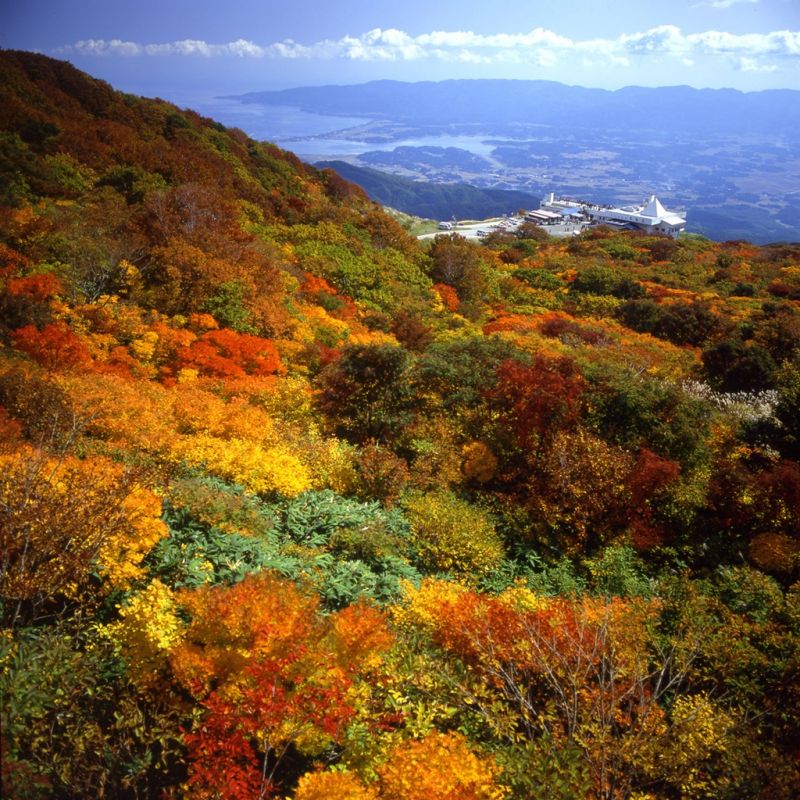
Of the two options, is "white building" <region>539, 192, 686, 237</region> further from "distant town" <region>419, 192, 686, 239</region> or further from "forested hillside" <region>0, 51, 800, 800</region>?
"forested hillside" <region>0, 51, 800, 800</region>

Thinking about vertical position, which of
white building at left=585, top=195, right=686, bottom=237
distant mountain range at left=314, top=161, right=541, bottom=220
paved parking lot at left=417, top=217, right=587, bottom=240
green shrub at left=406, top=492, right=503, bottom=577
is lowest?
green shrub at left=406, top=492, right=503, bottom=577

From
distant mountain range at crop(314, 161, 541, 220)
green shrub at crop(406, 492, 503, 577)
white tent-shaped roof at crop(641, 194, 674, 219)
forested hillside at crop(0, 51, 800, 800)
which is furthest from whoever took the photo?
distant mountain range at crop(314, 161, 541, 220)

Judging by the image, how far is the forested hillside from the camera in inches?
246

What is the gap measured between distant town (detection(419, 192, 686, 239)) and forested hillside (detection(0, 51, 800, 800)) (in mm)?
52719

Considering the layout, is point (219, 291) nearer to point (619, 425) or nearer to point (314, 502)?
point (314, 502)

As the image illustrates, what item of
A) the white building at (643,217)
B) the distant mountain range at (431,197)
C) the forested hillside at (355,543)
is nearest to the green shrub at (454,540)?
the forested hillside at (355,543)

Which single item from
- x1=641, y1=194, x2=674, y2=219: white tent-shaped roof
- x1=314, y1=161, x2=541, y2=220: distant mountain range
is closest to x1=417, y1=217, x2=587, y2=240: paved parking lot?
x1=641, y1=194, x2=674, y2=219: white tent-shaped roof

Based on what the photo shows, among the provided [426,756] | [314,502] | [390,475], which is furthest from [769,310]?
[426,756]

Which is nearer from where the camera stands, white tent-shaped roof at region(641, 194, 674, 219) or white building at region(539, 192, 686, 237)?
white building at region(539, 192, 686, 237)

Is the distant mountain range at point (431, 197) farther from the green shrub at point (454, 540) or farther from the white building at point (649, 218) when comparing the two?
the green shrub at point (454, 540)

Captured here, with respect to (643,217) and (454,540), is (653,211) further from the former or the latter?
(454,540)

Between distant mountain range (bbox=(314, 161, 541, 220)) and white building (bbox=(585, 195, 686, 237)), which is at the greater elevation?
distant mountain range (bbox=(314, 161, 541, 220))

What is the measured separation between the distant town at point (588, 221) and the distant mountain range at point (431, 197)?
59794 mm

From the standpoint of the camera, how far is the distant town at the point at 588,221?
2961 inches
